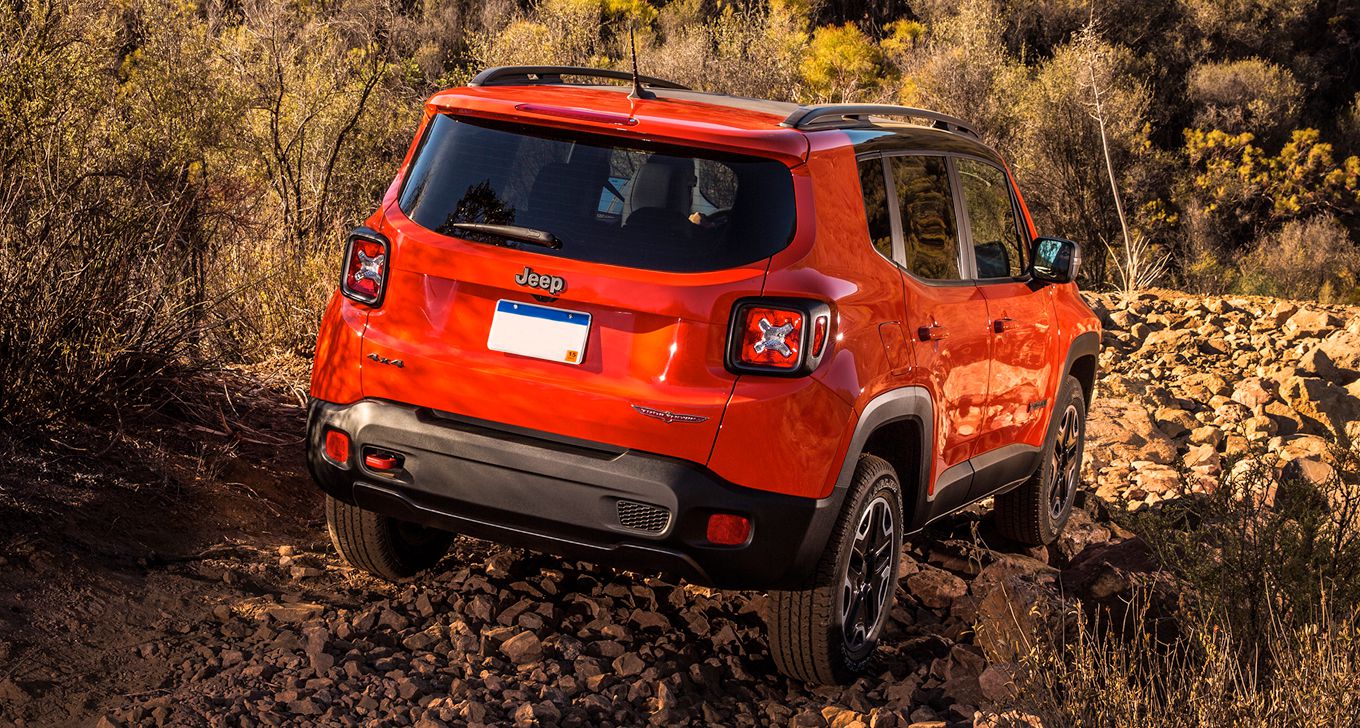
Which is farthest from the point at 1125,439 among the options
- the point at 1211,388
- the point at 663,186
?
the point at 663,186

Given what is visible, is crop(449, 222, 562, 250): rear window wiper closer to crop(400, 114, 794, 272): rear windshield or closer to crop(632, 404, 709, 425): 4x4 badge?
crop(400, 114, 794, 272): rear windshield

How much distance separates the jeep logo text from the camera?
12.2ft

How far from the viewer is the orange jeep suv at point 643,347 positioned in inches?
145

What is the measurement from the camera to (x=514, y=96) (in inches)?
162

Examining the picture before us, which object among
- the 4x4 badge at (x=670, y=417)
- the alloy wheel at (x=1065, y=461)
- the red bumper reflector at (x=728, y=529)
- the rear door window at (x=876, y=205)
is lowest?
the alloy wheel at (x=1065, y=461)

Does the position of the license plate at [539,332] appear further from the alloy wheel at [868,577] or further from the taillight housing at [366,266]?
Result: the alloy wheel at [868,577]

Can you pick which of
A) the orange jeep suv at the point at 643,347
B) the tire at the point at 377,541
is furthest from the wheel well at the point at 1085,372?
the tire at the point at 377,541

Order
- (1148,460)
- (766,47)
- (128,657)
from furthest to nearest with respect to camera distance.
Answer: (766,47), (1148,460), (128,657)

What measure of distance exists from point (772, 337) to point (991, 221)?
6.68 feet

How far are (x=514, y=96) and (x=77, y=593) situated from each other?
6.82ft

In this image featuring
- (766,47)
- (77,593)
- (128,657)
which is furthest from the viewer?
(766,47)

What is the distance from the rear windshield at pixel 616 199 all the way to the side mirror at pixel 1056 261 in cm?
196

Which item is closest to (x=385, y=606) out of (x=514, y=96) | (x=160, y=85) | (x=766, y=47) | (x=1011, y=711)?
(x=514, y=96)

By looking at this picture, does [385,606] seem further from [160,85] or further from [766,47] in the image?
[766,47]
